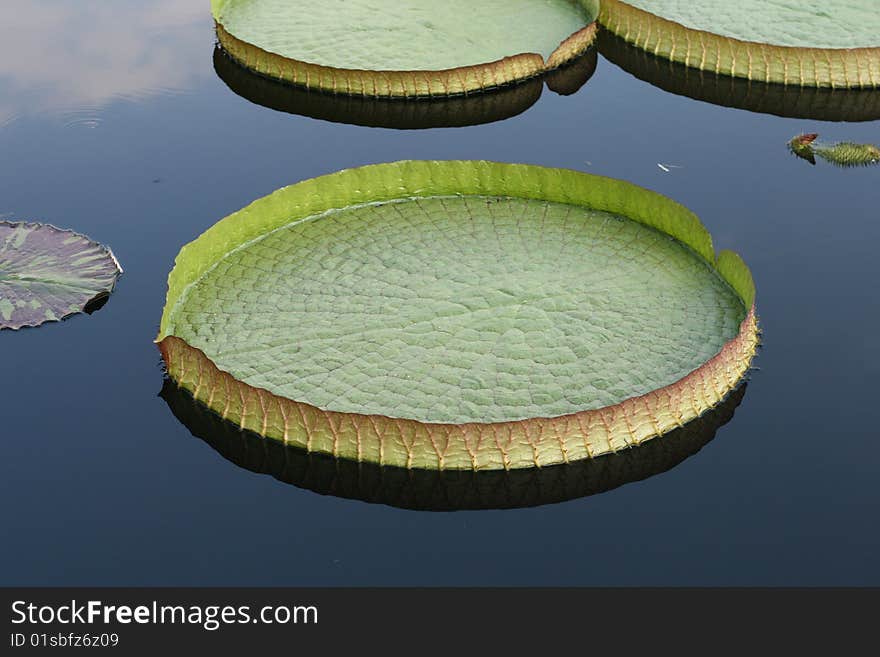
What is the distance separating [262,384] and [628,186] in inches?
107

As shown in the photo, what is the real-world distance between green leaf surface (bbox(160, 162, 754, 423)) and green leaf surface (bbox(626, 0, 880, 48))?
11.7 feet

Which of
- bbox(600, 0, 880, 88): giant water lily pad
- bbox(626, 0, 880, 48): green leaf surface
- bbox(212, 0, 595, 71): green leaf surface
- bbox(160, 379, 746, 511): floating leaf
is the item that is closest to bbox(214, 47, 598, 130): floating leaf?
bbox(212, 0, 595, 71): green leaf surface

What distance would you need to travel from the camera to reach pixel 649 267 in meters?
7.41

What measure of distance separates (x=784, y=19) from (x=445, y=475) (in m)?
6.64

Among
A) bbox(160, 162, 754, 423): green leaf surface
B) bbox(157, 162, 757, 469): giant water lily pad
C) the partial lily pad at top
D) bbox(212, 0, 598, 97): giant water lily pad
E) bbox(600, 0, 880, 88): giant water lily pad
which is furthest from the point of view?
bbox(600, 0, 880, 88): giant water lily pad

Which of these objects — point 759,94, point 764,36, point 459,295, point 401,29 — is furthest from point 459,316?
point 764,36

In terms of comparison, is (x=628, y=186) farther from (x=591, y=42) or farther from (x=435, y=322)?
(x=591, y=42)

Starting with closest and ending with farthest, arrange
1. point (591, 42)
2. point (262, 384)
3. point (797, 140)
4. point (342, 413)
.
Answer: point (342, 413), point (262, 384), point (797, 140), point (591, 42)

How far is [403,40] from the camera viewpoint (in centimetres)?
1027

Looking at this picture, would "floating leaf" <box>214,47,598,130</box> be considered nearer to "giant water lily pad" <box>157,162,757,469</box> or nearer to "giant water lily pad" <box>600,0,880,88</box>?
"giant water lily pad" <box>600,0,880,88</box>

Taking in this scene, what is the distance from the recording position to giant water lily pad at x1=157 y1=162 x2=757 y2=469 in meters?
6.05

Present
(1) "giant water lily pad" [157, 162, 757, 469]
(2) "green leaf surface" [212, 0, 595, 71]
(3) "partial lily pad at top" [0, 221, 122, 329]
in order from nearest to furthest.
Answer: (1) "giant water lily pad" [157, 162, 757, 469] < (3) "partial lily pad at top" [0, 221, 122, 329] < (2) "green leaf surface" [212, 0, 595, 71]

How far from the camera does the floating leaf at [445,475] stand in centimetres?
584

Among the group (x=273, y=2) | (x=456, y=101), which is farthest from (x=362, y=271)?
(x=273, y=2)
